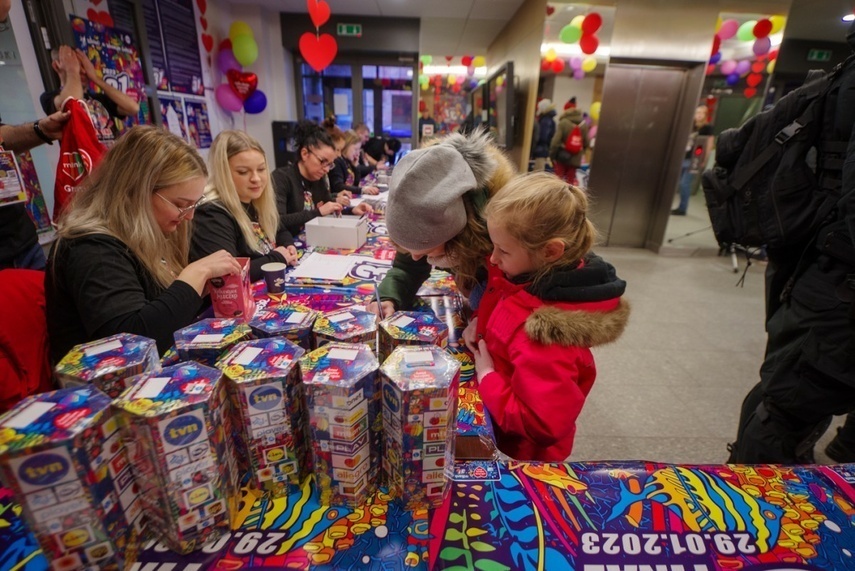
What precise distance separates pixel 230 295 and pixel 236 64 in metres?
6.38

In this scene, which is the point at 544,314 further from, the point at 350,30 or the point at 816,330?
the point at 350,30

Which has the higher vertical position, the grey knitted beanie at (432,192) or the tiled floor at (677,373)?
the grey knitted beanie at (432,192)

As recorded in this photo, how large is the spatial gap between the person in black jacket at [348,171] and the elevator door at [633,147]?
280 cm

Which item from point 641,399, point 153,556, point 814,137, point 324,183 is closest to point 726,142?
point 814,137

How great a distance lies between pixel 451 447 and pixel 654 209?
19.1ft

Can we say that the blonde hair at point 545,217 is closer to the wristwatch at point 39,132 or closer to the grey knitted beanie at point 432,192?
the grey knitted beanie at point 432,192

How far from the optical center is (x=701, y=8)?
473 centimetres

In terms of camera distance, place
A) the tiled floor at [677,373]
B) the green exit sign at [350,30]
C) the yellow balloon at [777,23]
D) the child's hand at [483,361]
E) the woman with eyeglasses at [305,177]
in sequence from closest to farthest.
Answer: the child's hand at [483,361]
the tiled floor at [677,373]
the woman with eyeglasses at [305,177]
the yellow balloon at [777,23]
the green exit sign at [350,30]

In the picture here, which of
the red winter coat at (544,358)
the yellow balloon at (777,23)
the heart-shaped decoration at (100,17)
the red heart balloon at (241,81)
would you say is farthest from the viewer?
the red heart balloon at (241,81)

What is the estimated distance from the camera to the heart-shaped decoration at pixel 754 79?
16.7ft

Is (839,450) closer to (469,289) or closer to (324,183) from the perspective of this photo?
(469,289)

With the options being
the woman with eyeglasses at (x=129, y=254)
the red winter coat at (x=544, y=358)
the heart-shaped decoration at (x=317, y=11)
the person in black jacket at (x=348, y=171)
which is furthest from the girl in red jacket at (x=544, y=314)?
the heart-shaped decoration at (x=317, y=11)

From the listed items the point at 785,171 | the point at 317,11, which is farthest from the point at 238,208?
the point at 317,11

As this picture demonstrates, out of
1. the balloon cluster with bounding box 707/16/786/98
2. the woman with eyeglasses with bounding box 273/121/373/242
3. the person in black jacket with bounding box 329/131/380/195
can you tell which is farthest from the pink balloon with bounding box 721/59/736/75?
the woman with eyeglasses with bounding box 273/121/373/242
